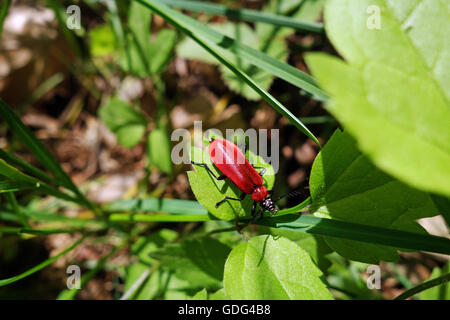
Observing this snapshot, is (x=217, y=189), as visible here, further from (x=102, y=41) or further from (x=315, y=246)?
(x=102, y=41)

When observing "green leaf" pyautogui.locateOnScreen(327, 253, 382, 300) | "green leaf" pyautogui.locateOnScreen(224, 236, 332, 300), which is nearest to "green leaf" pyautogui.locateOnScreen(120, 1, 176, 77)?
"green leaf" pyautogui.locateOnScreen(224, 236, 332, 300)

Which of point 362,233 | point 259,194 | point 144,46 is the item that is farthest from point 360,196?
point 144,46

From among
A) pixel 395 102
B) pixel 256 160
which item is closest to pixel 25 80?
pixel 256 160

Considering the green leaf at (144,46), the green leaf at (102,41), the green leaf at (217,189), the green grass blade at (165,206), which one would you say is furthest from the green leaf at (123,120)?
the green leaf at (217,189)

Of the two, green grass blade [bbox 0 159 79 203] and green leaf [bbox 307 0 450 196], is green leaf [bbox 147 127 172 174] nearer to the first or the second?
green grass blade [bbox 0 159 79 203]

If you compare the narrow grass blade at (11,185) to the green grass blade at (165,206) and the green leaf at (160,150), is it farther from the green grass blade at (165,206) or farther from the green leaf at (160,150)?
the green leaf at (160,150)

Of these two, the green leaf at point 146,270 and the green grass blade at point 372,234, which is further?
the green leaf at point 146,270
